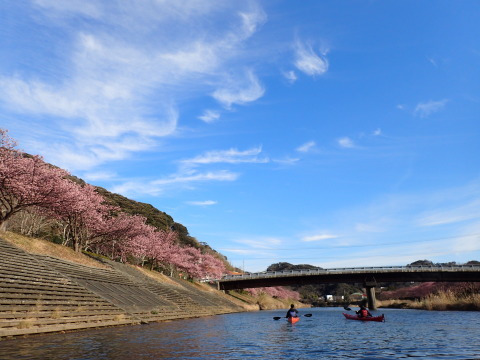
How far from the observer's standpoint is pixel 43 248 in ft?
116

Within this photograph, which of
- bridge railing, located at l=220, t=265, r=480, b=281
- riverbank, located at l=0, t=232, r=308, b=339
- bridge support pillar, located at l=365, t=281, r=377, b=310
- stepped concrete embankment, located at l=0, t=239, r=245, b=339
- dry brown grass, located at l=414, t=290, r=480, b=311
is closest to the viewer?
stepped concrete embankment, located at l=0, t=239, r=245, b=339

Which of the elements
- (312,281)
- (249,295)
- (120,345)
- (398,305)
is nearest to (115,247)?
(312,281)

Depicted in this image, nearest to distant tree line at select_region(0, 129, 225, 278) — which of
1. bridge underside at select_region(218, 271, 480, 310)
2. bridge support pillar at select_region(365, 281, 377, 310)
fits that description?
bridge underside at select_region(218, 271, 480, 310)

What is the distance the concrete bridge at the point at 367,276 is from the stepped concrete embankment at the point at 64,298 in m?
42.9

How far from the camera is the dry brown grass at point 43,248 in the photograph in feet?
105

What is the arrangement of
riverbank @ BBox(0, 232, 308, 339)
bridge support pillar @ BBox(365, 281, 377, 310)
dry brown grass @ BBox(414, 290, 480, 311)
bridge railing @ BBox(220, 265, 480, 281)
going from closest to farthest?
riverbank @ BBox(0, 232, 308, 339) < dry brown grass @ BBox(414, 290, 480, 311) < bridge railing @ BBox(220, 265, 480, 281) < bridge support pillar @ BBox(365, 281, 377, 310)

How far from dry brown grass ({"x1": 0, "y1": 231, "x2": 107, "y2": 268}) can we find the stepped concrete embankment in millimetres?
1599

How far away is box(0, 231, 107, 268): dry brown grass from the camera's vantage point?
105 ft

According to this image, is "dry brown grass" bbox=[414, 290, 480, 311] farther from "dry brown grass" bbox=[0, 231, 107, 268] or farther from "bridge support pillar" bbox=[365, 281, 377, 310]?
"dry brown grass" bbox=[0, 231, 107, 268]

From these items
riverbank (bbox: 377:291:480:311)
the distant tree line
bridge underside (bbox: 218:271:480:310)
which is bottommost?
riverbank (bbox: 377:291:480:311)

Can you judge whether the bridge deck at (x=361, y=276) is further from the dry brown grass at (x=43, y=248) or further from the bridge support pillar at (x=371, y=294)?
the dry brown grass at (x=43, y=248)

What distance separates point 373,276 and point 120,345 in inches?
2783

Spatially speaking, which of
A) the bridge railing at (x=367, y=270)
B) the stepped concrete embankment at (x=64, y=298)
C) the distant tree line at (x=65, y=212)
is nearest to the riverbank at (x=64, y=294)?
the stepped concrete embankment at (x=64, y=298)

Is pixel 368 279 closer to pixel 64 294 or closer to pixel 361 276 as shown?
pixel 361 276
